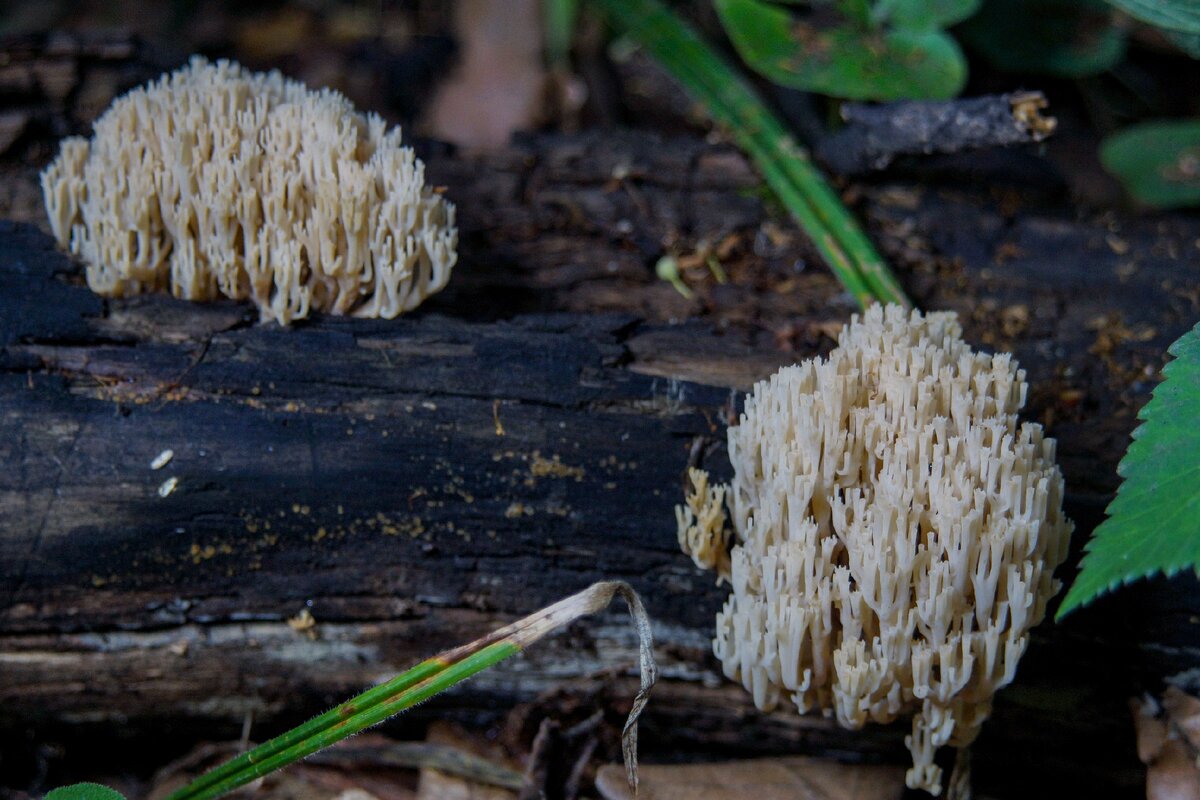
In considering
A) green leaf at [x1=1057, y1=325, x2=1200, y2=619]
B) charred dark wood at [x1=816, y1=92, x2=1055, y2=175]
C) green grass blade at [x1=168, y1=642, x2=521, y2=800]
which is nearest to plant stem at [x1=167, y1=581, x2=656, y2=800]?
green grass blade at [x1=168, y1=642, x2=521, y2=800]

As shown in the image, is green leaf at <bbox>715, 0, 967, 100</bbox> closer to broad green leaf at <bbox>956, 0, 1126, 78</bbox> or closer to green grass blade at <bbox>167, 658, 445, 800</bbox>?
broad green leaf at <bbox>956, 0, 1126, 78</bbox>

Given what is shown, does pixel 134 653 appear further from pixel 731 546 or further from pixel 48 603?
pixel 731 546

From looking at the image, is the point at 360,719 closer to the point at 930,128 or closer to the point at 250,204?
the point at 250,204

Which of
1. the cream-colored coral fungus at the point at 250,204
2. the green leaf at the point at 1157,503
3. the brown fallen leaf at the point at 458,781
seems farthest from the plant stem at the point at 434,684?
the cream-colored coral fungus at the point at 250,204

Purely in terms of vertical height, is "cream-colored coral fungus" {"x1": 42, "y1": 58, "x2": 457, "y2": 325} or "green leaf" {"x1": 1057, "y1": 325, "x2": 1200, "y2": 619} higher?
"cream-colored coral fungus" {"x1": 42, "y1": 58, "x2": 457, "y2": 325}

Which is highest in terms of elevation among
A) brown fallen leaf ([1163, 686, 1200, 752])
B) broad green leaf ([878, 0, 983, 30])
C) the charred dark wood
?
broad green leaf ([878, 0, 983, 30])

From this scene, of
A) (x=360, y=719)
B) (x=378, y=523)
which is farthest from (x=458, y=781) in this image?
(x=378, y=523)

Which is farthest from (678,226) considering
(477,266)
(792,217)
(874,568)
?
(874,568)
